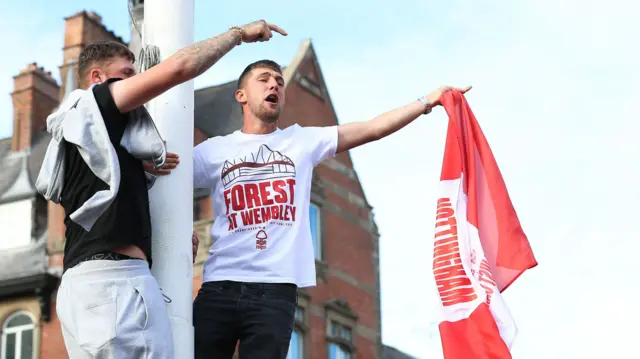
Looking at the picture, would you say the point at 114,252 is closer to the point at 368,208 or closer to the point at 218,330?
the point at 218,330

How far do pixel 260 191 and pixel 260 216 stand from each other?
136 millimetres

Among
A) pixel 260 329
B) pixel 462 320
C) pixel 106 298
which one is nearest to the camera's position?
pixel 106 298

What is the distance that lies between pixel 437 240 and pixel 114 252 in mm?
2182

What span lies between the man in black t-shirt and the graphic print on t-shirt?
2.96 feet

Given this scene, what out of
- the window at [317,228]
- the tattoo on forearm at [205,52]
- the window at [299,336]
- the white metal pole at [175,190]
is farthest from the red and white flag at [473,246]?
the window at [317,228]

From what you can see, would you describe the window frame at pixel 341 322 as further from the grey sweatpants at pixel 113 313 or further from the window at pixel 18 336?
the grey sweatpants at pixel 113 313

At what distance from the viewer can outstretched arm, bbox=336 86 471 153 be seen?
654cm

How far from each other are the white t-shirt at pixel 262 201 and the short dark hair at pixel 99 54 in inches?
38.1

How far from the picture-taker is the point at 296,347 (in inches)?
997

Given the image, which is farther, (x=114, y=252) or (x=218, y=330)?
(x=218, y=330)

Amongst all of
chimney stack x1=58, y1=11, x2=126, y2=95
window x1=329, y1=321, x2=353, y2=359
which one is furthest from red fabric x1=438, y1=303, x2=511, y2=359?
chimney stack x1=58, y1=11, x2=126, y2=95

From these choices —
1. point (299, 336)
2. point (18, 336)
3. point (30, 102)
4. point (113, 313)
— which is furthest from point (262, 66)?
point (30, 102)

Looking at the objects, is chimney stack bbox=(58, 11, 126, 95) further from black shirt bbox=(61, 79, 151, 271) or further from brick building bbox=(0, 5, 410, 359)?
black shirt bbox=(61, 79, 151, 271)

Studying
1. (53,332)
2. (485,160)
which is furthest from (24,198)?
(485,160)
